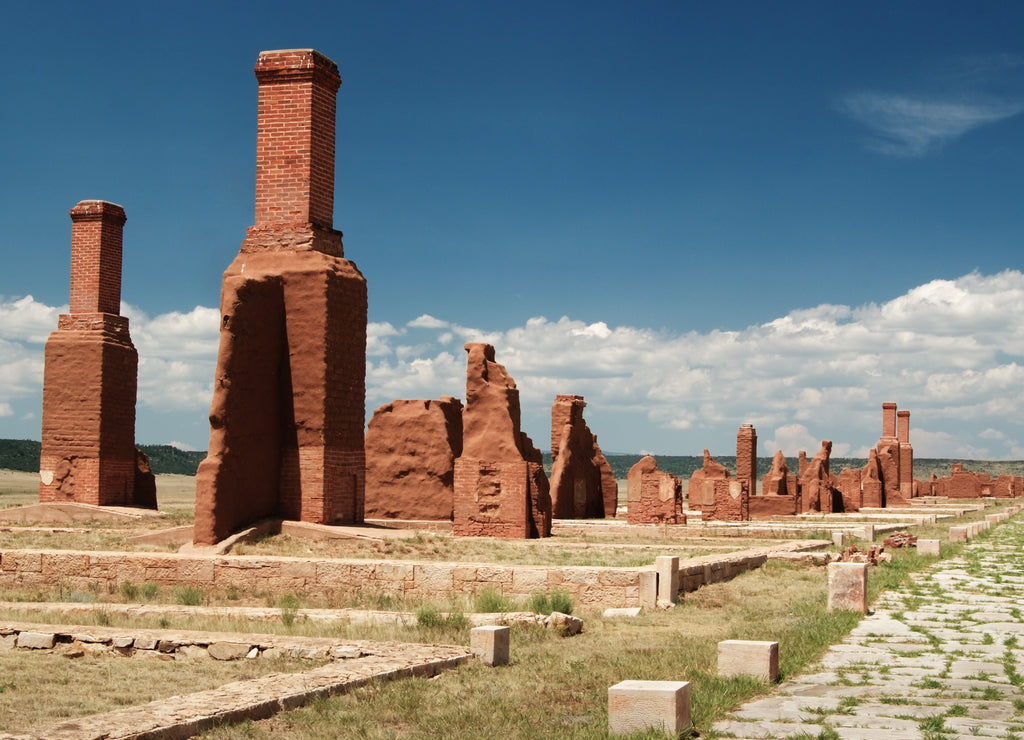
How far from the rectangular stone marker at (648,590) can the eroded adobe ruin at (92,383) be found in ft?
59.0

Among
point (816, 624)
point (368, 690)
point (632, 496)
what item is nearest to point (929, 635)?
point (816, 624)

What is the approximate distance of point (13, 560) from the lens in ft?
46.7

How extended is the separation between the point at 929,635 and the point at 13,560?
434 inches

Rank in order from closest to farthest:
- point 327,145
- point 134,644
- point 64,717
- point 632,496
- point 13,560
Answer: point 64,717 → point 134,644 → point 13,560 → point 327,145 → point 632,496

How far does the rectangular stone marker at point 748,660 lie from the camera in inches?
307

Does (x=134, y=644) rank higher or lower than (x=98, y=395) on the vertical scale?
lower

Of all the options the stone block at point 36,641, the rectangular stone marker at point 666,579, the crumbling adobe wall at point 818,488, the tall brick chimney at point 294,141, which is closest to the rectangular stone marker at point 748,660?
the rectangular stone marker at point 666,579

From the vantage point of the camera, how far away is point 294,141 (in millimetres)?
18562

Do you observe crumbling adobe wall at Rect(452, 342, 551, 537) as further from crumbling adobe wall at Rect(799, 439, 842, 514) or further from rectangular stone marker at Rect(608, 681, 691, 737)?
crumbling adobe wall at Rect(799, 439, 842, 514)

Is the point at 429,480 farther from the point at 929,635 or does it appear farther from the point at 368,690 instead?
the point at 368,690

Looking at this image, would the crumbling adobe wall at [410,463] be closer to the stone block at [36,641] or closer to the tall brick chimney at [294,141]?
the tall brick chimney at [294,141]

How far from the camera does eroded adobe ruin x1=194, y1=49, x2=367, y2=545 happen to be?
17.2m

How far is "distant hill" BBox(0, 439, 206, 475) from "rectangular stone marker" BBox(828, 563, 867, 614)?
3092 inches

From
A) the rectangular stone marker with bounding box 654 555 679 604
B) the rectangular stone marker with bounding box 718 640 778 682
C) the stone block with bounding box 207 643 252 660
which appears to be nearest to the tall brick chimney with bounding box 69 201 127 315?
the rectangular stone marker with bounding box 654 555 679 604
